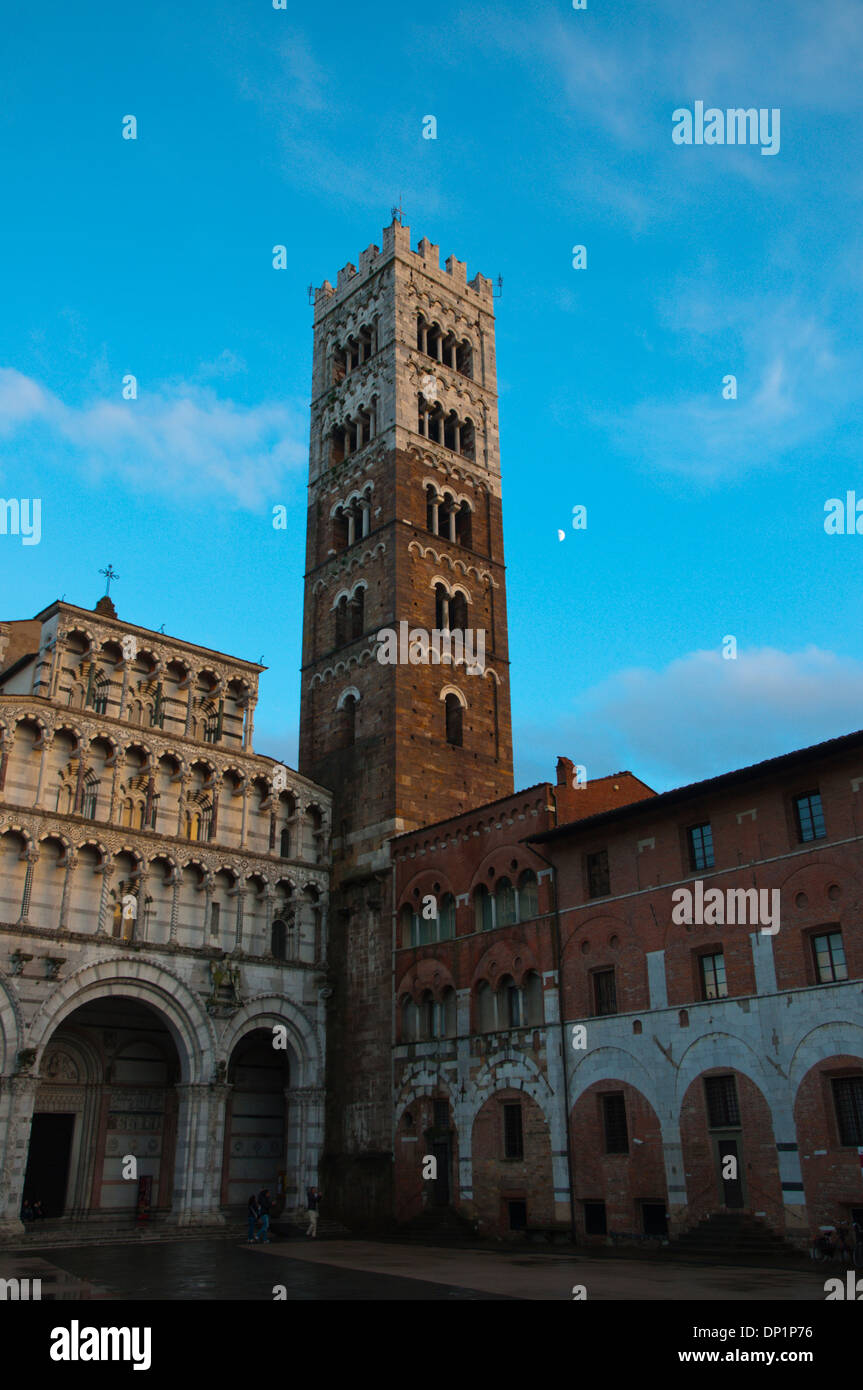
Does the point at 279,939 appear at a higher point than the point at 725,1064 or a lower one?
higher

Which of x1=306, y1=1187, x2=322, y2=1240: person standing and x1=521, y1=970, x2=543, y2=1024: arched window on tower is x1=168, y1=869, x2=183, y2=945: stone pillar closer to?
x1=306, y1=1187, x2=322, y2=1240: person standing

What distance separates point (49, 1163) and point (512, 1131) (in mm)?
16685

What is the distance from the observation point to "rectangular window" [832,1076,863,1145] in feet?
85.7

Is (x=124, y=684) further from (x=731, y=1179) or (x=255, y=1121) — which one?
(x=731, y=1179)

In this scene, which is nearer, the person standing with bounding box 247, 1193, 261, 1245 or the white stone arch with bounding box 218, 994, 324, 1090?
the person standing with bounding box 247, 1193, 261, 1245

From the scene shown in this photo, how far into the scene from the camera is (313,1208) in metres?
38.1

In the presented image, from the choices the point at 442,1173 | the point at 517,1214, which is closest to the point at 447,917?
the point at 442,1173

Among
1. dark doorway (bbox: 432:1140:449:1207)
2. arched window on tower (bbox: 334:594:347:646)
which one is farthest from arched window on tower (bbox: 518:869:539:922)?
arched window on tower (bbox: 334:594:347:646)

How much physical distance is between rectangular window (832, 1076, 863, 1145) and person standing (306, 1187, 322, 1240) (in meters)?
19.2

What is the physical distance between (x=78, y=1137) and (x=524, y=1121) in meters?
16.7

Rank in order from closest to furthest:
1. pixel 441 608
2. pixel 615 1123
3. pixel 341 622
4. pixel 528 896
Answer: pixel 615 1123 < pixel 528 896 < pixel 441 608 < pixel 341 622

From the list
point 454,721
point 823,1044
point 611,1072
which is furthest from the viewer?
point 454,721

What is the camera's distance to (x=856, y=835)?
27.6m
